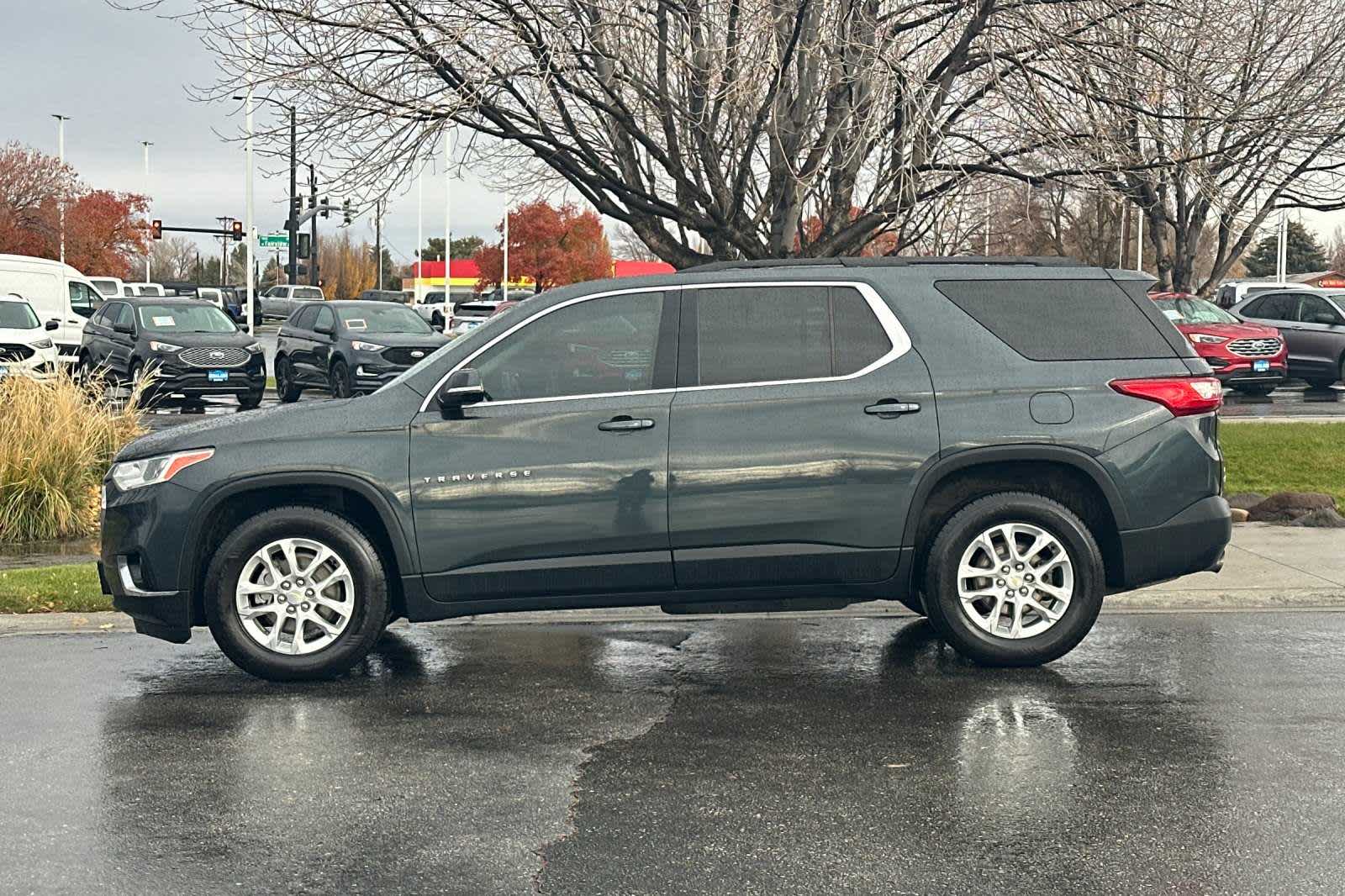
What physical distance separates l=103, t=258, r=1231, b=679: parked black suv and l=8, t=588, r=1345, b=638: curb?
4.84ft

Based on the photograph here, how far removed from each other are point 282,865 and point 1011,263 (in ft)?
15.1

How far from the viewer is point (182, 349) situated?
24.4 meters

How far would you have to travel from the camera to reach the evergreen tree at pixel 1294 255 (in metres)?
112

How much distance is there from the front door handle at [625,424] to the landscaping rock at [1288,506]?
679 cm

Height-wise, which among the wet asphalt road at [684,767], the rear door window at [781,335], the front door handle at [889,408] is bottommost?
the wet asphalt road at [684,767]

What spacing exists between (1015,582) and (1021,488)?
1.58 ft

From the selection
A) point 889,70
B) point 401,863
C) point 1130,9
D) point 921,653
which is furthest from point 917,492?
point 1130,9

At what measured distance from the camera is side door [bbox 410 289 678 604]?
6875mm

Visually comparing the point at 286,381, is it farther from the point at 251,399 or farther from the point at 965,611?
the point at 965,611

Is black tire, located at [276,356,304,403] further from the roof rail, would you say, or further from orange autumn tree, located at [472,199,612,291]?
orange autumn tree, located at [472,199,612,291]

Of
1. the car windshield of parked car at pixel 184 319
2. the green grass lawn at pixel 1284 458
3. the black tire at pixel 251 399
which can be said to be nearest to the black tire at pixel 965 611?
the green grass lawn at pixel 1284 458

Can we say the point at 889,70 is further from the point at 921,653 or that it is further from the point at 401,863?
the point at 401,863

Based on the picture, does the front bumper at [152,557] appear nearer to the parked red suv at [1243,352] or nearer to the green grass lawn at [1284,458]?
the green grass lawn at [1284,458]

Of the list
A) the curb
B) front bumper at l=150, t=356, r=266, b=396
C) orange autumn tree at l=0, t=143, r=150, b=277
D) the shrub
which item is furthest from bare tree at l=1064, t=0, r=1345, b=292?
orange autumn tree at l=0, t=143, r=150, b=277
